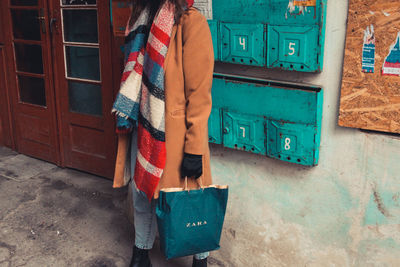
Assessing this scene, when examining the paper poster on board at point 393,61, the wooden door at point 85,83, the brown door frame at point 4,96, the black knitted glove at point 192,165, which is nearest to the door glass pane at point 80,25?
the wooden door at point 85,83

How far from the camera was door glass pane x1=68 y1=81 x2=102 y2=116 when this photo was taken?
380 centimetres

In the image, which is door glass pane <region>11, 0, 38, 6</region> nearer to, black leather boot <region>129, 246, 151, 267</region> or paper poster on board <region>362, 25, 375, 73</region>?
black leather boot <region>129, 246, 151, 267</region>

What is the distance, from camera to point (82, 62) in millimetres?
3812

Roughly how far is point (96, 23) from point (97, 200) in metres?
1.45

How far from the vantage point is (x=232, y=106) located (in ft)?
8.02

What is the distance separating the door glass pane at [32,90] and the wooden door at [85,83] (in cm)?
26

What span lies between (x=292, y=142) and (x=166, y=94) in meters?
0.69

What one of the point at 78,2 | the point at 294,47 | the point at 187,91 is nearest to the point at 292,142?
the point at 294,47

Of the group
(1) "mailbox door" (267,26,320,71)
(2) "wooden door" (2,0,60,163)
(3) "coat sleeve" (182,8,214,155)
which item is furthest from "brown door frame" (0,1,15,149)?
(1) "mailbox door" (267,26,320,71)

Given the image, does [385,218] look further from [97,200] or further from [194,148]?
[97,200]

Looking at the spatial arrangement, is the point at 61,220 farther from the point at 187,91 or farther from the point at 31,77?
the point at 187,91

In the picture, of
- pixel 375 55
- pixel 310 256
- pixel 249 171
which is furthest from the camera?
pixel 249 171

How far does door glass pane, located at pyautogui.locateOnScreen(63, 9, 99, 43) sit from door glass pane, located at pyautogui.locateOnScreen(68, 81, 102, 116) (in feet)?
1.27

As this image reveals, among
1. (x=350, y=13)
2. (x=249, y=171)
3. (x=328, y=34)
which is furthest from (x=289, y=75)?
(x=249, y=171)
